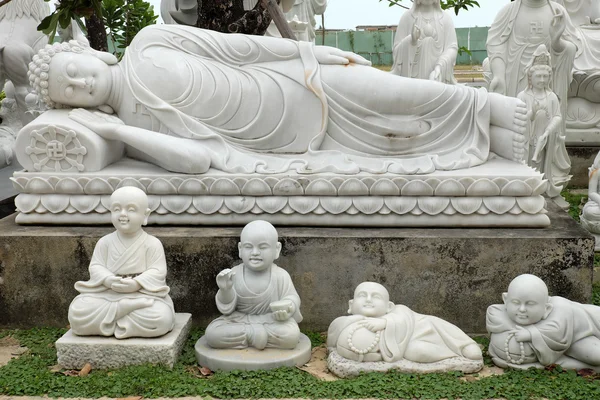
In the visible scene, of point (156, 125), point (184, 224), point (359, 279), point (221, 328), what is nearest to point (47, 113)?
point (156, 125)

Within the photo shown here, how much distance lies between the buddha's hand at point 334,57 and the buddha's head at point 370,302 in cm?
170

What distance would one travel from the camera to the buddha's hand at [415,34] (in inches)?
348

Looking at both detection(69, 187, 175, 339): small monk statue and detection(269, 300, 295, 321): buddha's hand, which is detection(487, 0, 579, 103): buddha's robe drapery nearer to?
detection(269, 300, 295, 321): buddha's hand

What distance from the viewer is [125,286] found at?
422cm

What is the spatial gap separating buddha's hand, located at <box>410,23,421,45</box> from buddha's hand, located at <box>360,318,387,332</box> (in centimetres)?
532

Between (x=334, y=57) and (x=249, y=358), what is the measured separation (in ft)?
7.08

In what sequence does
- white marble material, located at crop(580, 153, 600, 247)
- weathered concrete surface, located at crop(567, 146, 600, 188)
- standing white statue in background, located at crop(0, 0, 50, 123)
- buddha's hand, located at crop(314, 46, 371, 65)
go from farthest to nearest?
weathered concrete surface, located at crop(567, 146, 600, 188) < standing white statue in background, located at crop(0, 0, 50, 123) < white marble material, located at crop(580, 153, 600, 247) < buddha's hand, located at crop(314, 46, 371, 65)

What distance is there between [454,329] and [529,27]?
541cm

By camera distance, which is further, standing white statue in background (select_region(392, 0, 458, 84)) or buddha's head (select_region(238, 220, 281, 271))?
standing white statue in background (select_region(392, 0, 458, 84))

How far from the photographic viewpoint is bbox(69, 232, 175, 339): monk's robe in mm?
4223

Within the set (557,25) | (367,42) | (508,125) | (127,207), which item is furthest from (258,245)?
(367,42)

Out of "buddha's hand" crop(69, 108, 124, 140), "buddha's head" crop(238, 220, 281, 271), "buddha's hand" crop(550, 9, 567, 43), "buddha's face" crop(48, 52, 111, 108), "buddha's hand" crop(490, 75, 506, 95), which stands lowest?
"buddha's head" crop(238, 220, 281, 271)

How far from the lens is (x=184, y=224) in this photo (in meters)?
4.95

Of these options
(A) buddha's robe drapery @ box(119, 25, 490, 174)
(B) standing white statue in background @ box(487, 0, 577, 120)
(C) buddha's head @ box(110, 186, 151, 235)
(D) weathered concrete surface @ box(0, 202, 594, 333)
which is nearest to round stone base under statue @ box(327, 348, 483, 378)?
(D) weathered concrete surface @ box(0, 202, 594, 333)
